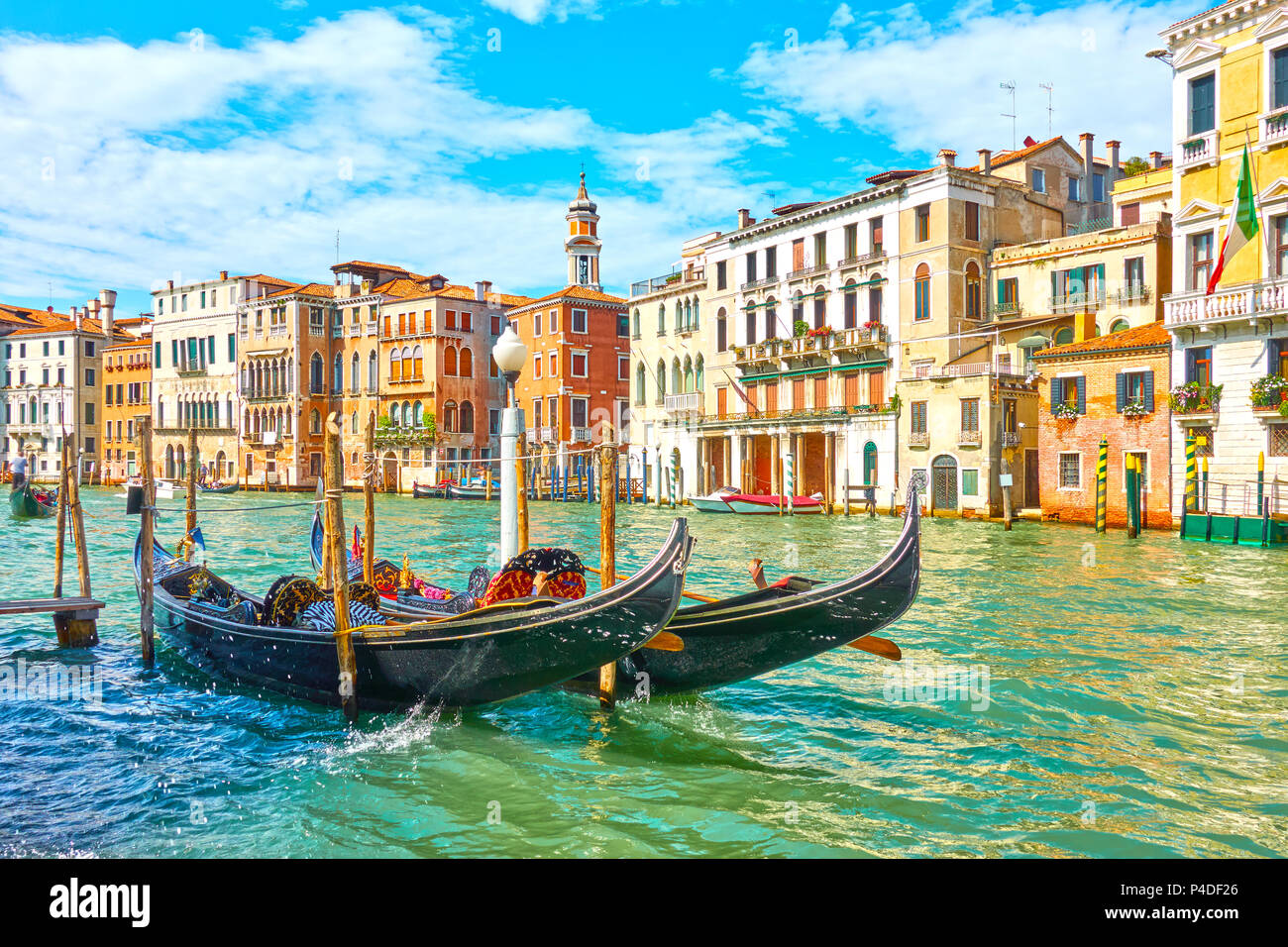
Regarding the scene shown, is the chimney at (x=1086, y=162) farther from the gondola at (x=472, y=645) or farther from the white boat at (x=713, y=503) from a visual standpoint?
the gondola at (x=472, y=645)

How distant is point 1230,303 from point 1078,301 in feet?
20.3

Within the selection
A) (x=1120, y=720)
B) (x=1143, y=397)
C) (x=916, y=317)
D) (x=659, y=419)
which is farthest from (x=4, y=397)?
(x=1120, y=720)

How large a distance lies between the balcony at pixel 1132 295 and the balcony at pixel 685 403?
15907 millimetres

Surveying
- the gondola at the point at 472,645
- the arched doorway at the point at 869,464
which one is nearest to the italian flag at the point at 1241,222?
the arched doorway at the point at 869,464

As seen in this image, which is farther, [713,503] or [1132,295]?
[713,503]

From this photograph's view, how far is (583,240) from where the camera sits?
50344 millimetres

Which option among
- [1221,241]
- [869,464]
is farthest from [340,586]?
[869,464]

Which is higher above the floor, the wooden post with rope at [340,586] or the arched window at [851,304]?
the arched window at [851,304]

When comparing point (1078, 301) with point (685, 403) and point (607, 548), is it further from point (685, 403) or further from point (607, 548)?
point (607, 548)

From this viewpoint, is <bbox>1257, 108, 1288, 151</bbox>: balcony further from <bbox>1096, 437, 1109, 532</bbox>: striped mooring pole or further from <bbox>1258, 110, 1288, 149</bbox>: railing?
<bbox>1096, 437, 1109, 532</bbox>: striped mooring pole

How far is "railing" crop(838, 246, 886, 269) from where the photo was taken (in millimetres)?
30656

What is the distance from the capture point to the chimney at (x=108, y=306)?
56.7 m

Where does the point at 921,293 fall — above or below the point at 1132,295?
above

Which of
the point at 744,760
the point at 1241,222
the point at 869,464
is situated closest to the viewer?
the point at 744,760
